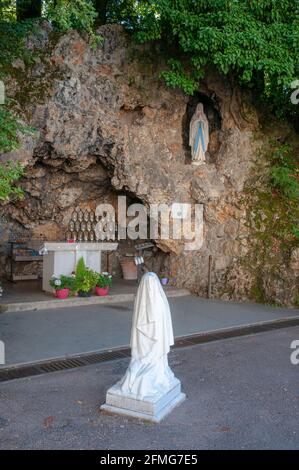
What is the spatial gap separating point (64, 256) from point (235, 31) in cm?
664

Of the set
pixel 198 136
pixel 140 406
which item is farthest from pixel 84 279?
pixel 140 406

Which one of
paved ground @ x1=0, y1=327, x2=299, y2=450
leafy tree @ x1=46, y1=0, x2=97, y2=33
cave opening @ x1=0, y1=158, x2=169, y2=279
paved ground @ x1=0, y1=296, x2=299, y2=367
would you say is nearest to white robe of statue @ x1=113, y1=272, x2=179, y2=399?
paved ground @ x1=0, y1=327, x2=299, y2=450

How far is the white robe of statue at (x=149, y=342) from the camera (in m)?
4.59

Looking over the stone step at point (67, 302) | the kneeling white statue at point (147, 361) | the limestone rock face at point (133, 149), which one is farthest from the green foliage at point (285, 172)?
the kneeling white statue at point (147, 361)

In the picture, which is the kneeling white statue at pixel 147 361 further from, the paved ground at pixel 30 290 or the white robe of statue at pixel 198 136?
the white robe of statue at pixel 198 136

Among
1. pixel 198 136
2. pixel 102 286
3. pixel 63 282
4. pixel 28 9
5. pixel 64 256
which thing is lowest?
pixel 102 286

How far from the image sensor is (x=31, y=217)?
13.0 m

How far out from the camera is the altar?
10688mm

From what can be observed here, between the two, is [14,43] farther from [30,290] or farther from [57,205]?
[30,290]

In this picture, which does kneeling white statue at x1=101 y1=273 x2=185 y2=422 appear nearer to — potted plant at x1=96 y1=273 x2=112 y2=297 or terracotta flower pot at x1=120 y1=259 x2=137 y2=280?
potted plant at x1=96 y1=273 x2=112 y2=297

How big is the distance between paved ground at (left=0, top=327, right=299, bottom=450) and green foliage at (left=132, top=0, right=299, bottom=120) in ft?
21.4

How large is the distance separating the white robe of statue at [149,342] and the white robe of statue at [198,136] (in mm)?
7955

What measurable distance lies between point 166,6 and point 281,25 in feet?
8.68

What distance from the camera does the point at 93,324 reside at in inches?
334
